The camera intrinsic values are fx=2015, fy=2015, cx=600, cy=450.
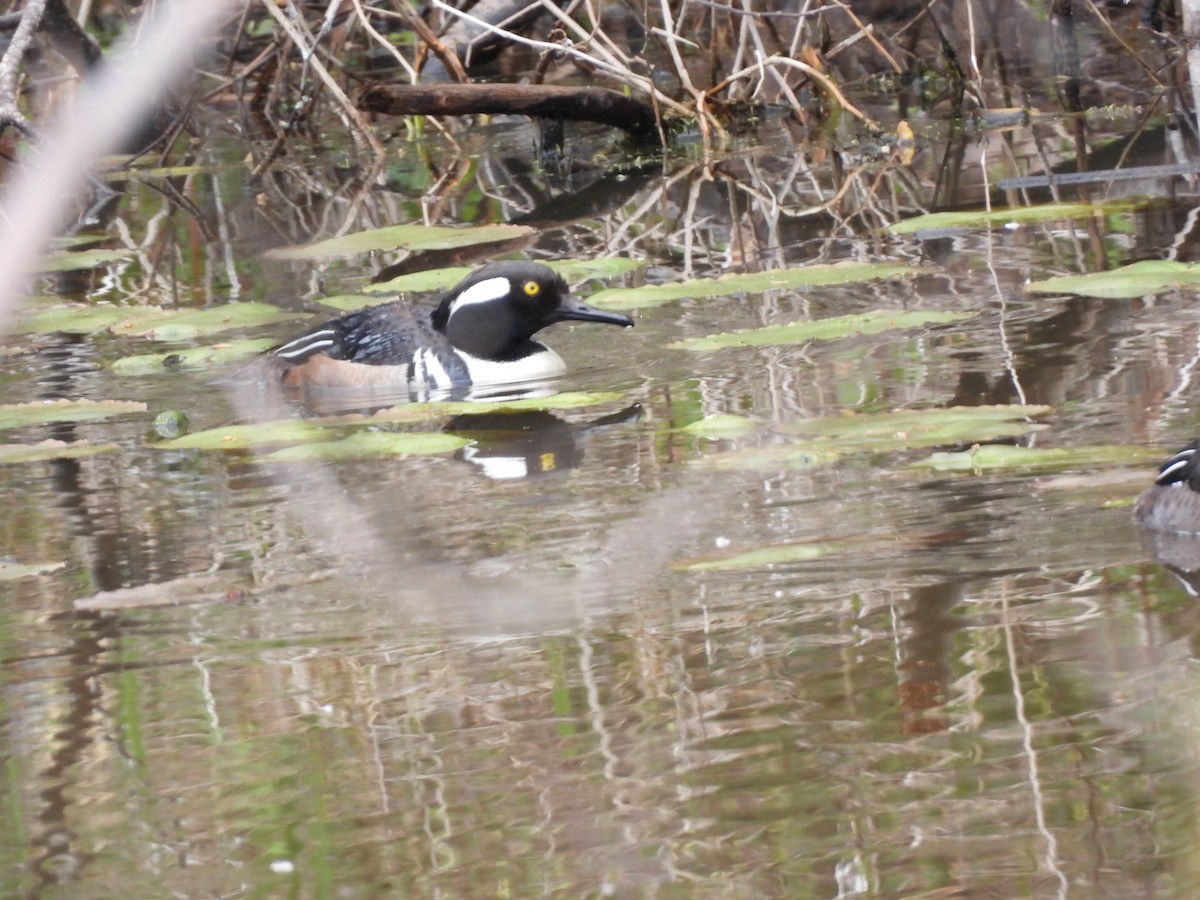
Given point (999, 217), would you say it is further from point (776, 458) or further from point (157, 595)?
point (157, 595)

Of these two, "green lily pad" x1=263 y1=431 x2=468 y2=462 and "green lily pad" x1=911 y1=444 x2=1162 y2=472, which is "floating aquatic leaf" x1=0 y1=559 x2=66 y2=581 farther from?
"green lily pad" x1=911 y1=444 x2=1162 y2=472

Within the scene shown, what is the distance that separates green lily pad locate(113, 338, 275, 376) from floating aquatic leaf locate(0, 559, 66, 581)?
2.80m

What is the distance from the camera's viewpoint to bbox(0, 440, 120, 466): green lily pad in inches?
261

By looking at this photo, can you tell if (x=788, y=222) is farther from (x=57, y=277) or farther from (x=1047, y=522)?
(x=1047, y=522)

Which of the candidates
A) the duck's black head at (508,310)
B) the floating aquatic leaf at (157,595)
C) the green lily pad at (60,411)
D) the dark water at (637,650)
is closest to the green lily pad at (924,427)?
the dark water at (637,650)

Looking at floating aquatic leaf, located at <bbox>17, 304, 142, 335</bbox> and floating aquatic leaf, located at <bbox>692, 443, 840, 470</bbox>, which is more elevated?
floating aquatic leaf, located at <bbox>17, 304, 142, 335</bbox>

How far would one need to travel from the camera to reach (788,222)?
1045 centimetres

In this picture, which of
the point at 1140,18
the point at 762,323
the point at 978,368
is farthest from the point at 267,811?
the point at 1140,18

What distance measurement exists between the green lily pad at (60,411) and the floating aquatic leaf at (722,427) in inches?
85.4

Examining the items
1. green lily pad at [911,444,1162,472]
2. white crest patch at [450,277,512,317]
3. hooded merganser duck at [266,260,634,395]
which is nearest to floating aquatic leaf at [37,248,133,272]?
hooded merganser duck at [266,260,634,395]

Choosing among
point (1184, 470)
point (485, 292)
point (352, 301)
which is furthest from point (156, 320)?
point (1184, 470)

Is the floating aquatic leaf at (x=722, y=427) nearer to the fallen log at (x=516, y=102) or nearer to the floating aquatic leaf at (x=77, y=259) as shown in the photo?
the floating aquatic leaf at (x=77, y=259)

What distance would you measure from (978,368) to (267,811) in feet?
12.8

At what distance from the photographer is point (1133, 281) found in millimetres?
7625
